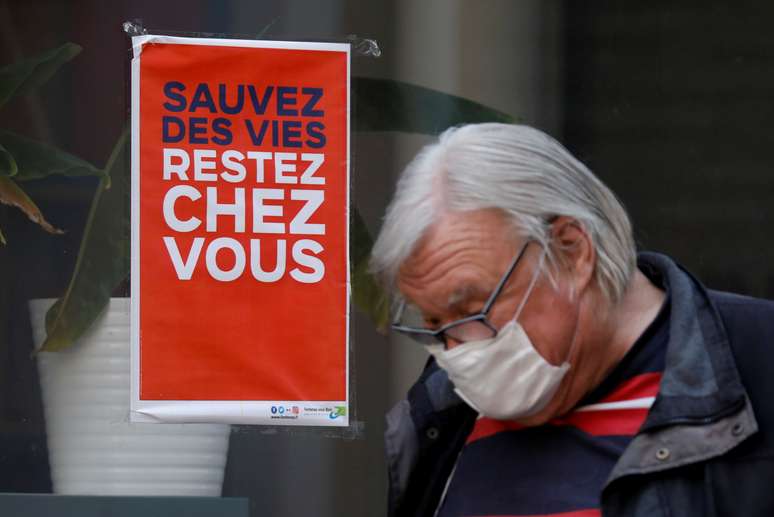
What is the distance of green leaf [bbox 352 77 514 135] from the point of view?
3971mm

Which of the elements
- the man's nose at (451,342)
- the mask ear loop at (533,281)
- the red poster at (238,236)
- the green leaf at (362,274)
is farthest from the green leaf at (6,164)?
the mask ear loop at (533,281)

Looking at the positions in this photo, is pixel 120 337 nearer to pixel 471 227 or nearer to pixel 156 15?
pixel 156 15

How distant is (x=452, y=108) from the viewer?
403 centimetres

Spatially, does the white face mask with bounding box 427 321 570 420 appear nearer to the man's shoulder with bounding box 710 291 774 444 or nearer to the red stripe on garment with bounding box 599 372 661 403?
the red stripe on garment with bounding box 599 372 661 403

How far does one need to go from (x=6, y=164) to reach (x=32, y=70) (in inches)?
10.3

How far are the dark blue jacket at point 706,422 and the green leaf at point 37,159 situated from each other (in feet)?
6.38

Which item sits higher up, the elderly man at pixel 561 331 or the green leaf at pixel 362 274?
the elderly man at pixel 561 331

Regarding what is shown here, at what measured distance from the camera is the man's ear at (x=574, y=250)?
2.45 metres

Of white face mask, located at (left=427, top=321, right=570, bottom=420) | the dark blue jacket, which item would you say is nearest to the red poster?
white face mask, located at (left=427, top=321, right=570, bottom=420)

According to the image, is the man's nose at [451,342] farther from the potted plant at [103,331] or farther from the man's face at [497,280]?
the potted plant at [103,331]

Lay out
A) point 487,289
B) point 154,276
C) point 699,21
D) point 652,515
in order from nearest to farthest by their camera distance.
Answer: point 652,515 < point 487,289 < point 154,276 < point 699,21

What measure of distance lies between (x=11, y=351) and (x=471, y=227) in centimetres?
193

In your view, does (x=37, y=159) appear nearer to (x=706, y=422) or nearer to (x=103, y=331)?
(x=103, y=331)

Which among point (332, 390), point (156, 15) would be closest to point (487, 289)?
point (332, 390)
